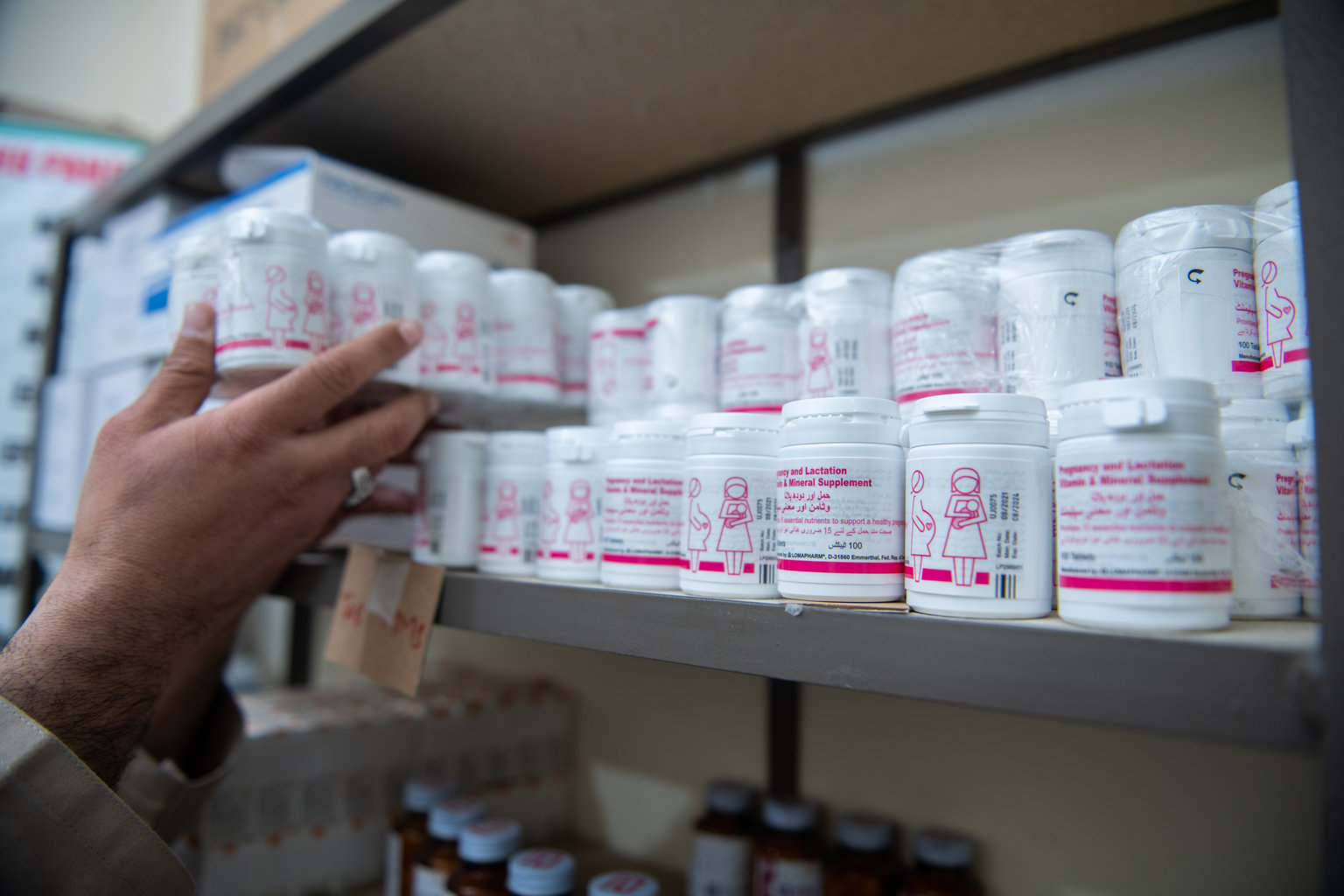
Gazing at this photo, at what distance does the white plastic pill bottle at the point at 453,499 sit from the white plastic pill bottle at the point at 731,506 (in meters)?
0.25

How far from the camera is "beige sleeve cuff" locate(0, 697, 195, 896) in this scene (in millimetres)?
520

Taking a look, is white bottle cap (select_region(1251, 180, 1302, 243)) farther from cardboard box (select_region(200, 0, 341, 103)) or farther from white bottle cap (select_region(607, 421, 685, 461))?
cardboard box (select_region(200, 0, 341, 103))

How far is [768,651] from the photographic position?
471 millimetres

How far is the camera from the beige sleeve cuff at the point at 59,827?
0.52m

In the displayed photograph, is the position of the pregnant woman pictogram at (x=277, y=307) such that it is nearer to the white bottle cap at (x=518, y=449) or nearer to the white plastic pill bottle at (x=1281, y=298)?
the white bottle cap at (x=518, y=449)

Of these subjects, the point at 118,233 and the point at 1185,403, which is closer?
the point at 1185,403

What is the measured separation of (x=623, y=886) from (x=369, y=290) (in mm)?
662

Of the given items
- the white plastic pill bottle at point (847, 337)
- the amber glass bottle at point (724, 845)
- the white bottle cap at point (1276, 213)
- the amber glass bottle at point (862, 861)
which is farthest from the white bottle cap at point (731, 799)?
the white bottle cap at point (1276, 213)

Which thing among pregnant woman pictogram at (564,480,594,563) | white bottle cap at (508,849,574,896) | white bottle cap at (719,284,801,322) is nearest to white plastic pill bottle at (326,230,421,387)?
pregnant woman pictogram at (564,480,594,563)

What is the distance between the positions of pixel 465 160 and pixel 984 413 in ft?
2.92

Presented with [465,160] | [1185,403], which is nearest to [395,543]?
[465,160]

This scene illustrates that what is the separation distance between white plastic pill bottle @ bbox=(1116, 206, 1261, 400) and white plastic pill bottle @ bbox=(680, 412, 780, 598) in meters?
0.26

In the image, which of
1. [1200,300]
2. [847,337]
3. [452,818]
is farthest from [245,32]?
[1200,300]

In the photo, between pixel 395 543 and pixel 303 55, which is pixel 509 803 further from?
pixel 303 55
